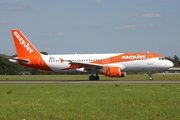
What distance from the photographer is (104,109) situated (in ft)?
43.5

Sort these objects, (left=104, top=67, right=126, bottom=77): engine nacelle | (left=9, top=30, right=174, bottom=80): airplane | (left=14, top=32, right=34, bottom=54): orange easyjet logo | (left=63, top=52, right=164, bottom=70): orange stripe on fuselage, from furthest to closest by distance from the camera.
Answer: (left=14, top=32, right=34, bottom=54): orange easyjet logo → (left=63, top=52, right=164, bottom=70): orange stripe on fuselage → (left=9, top=30, right=174, bottom=80): airplane → (left=104, top=67, right=126, bottom=77): engine nacelle

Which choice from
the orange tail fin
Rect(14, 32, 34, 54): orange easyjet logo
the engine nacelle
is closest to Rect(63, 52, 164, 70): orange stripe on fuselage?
the engine nacelle

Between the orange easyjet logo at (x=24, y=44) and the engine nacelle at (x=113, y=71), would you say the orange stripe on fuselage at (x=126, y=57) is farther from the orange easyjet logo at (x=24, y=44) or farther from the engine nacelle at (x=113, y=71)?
the orange easyjet logo at (x=24, y=44)

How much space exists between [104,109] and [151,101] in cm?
355

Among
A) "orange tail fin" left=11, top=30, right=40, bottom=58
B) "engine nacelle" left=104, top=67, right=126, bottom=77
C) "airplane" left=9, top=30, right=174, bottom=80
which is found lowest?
"engine nacelle" left=104, top=67, right=126, bottom=77

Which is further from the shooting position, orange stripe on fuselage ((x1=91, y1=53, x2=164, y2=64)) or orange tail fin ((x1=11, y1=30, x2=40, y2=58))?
orange tail fin ((x1=11, y1=30, x2=40, y2=58))

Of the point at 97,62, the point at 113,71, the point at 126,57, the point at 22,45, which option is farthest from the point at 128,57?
the point at 22,45

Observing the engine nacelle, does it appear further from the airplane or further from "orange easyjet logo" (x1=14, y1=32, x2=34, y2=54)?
"orange easyjet logo" (x1=14, y1=32, x2=34, y2=54)

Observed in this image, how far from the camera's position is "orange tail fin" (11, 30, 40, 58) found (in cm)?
4816

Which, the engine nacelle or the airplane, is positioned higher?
the airplane

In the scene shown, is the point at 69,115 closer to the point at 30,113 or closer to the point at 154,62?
the point at 30,113

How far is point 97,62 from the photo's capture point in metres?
45.3

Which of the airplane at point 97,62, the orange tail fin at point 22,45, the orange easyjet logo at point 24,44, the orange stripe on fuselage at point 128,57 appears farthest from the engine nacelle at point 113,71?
the orange easyjet logo at point 24,44

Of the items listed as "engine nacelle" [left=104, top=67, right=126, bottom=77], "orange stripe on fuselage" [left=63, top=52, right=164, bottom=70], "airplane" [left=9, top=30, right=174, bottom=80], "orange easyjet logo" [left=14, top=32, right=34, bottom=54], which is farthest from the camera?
"orange easyjet logo" [left=14, top=32, right=34, bottom=54]
